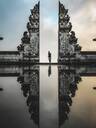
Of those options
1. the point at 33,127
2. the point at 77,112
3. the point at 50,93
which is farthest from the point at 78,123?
the point at 50,93

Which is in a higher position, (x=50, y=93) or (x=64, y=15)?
(x=64, y=15)

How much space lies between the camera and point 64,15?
36281 mm

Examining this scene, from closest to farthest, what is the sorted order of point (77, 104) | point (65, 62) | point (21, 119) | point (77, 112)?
point (21, 119) → point (77, 112) → point (77, 104) → point (65, 62)

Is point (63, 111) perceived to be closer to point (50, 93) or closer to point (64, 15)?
point (50, 93)

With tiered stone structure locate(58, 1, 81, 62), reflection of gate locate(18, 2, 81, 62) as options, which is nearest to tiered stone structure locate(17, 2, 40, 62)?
reflection of gate locate(18, 2, 81, 62)

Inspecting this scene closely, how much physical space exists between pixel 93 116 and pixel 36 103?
206 cm

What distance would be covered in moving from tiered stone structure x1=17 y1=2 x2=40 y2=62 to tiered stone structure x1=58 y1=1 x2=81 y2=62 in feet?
6.03

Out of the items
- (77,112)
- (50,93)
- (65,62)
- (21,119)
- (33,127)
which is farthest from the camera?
(65,62)

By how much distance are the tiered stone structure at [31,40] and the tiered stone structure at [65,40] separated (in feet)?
6.03

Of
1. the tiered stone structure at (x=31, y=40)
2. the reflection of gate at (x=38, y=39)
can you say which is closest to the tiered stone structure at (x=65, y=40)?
the reflection of gate at (x=38, y=39)

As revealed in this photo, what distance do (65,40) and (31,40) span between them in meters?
2.73

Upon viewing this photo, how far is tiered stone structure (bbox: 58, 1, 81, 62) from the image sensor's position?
34875 mm

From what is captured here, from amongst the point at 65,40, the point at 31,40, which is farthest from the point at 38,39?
the point at 65,40

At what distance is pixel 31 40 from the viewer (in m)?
35.8
